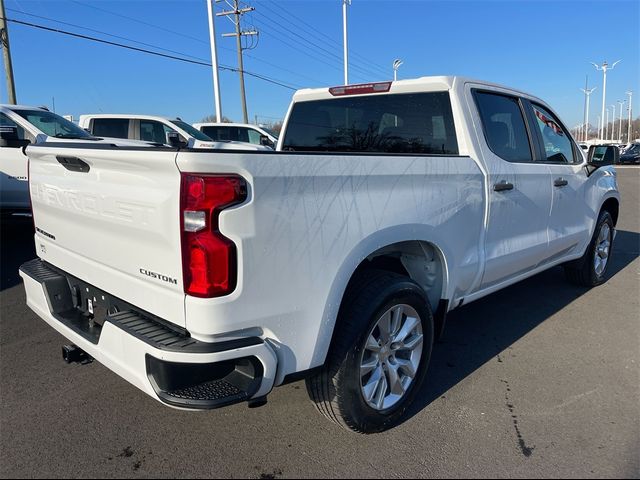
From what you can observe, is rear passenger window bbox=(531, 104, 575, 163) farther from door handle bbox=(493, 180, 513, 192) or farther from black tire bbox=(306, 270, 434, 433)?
black tire bbox=(306, 270, 434, 433)

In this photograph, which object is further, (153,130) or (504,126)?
(153,130)

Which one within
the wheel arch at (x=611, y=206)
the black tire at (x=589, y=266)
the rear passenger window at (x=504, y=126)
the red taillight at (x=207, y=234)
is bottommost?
the black tire at (x=589, y=266)

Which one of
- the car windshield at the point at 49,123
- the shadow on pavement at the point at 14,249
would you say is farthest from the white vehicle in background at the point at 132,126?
the shadow on pavement at the point at 14,249

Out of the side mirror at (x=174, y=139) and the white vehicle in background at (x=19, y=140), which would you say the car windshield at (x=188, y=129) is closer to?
the side mirror at (x=174, y=139)

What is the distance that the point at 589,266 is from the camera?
17.4 feet

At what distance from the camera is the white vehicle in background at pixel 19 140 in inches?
269

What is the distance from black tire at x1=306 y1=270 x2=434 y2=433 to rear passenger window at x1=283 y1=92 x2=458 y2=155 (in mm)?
1211

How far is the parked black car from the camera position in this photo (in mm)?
38375

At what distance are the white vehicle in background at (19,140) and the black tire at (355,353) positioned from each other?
451 centimetres

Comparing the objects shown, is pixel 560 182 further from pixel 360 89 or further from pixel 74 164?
pixel 74 164

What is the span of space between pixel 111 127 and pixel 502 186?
10583mm

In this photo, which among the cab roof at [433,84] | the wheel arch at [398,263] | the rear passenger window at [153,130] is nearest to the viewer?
the wheel arch at [398,263]

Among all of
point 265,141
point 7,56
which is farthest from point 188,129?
point 7,56

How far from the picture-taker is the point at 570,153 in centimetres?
463
